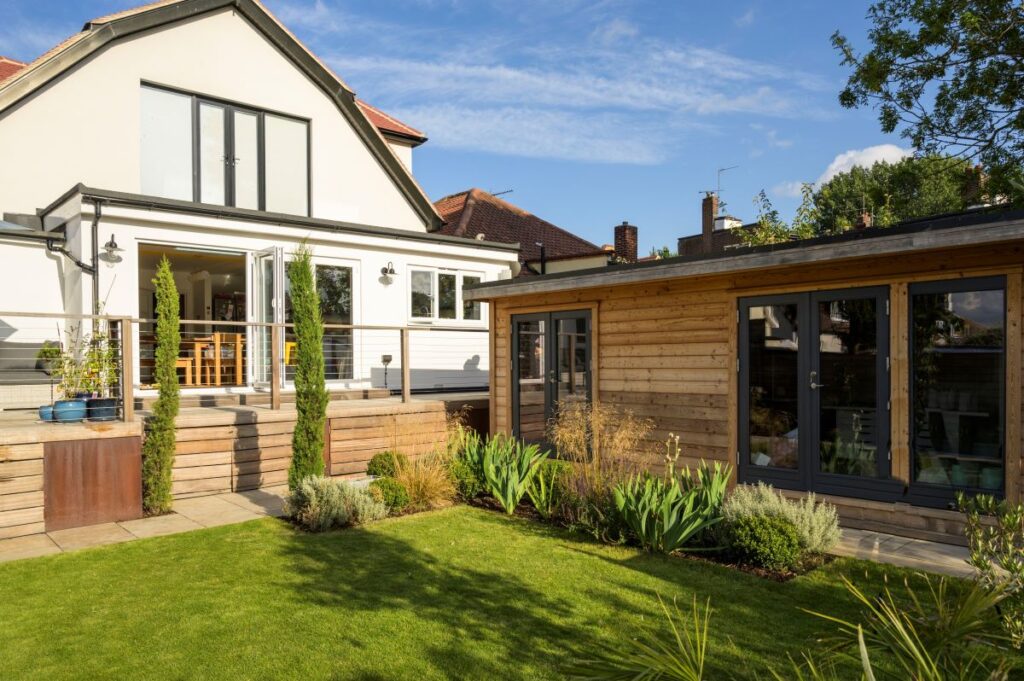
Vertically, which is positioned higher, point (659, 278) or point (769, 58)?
point (769, 58)

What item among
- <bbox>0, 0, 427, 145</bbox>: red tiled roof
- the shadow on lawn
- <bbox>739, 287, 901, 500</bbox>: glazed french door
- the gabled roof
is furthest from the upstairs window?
<bbox>739, 287, 901, 500</bbox>: glazed french door

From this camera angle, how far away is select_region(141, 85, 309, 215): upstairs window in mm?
12547

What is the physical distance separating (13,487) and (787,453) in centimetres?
803

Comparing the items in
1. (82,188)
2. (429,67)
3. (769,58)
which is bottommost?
(82,188)

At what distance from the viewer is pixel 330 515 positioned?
278 inches

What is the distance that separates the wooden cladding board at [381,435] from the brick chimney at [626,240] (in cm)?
1917

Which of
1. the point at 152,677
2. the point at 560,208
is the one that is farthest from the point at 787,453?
the point at 560,208

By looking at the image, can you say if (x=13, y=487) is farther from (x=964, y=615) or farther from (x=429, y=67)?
(x=429, y=67)

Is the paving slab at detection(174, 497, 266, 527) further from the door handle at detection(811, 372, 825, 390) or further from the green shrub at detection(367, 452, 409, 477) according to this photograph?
the door handle at detection(811, 372, 825, 390)

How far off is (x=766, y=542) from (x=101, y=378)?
7389 millimetres

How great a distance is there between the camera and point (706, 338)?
27.9ft

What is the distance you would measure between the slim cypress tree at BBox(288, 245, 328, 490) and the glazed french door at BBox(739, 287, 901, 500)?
5.00 m

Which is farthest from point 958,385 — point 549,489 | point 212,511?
point 212,511

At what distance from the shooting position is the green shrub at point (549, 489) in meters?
7.34
